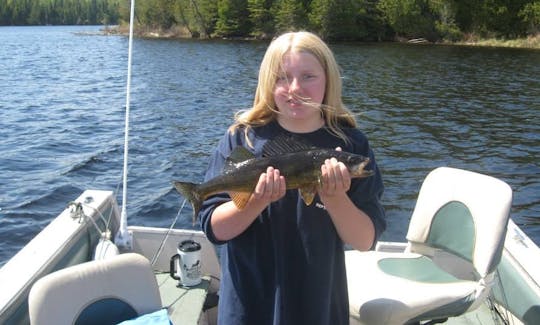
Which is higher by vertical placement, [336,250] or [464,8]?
[464,8]

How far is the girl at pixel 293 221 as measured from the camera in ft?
8.25

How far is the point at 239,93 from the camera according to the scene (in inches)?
1011

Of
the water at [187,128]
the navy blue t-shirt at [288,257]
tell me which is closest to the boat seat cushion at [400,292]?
the navy blue t-shirt at [288,257]

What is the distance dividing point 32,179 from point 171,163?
11.0 ft

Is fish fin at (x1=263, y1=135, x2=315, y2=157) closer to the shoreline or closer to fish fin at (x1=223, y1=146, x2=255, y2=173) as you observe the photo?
fish fin at (x1=223, y1=146, x2=255, y2=173)

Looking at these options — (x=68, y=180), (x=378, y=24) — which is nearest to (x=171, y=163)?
(x=68, y=180)

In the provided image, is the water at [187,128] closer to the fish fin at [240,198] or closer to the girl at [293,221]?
the girl at [293,221]

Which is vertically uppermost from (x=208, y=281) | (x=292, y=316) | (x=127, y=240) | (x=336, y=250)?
(x=336, y=250)

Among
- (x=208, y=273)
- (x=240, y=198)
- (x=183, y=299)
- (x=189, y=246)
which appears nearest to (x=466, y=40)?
(x=208, y=273)

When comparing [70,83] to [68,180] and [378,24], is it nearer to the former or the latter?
[68,180]

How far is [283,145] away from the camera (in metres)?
2.57

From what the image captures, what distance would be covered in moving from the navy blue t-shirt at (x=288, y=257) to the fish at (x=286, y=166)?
70 millimetres

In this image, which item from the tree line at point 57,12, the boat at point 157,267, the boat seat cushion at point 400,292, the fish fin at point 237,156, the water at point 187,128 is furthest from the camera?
the tree line at point 57,12

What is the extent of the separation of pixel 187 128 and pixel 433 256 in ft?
46.4
